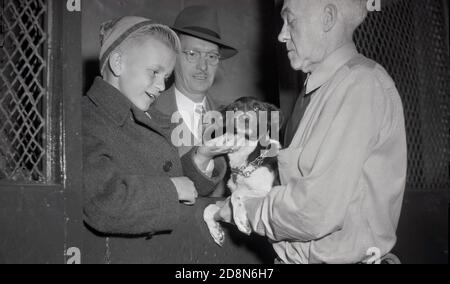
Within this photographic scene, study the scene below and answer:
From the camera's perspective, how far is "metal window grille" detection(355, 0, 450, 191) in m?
2.58

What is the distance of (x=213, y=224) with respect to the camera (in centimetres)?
203

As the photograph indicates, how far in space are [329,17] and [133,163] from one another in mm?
991

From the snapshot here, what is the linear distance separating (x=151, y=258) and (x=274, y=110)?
41.5 inches

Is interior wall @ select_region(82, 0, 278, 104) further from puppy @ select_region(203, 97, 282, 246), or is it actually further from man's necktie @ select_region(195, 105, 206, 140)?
puppy @ select_region(203, 97, 282, 246)

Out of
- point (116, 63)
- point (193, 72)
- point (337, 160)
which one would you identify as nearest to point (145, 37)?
point (116, 63)

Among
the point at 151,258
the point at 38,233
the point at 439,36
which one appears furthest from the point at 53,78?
the point at 439,36

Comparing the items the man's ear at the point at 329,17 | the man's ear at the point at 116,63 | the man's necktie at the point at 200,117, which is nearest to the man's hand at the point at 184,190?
the man's ear at the point at 116,63

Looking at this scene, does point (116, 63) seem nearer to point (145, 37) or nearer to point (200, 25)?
point (145, 37)

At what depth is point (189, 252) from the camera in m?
1.99

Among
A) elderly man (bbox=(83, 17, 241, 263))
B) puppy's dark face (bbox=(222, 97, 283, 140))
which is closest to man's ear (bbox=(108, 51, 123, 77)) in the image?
elderly man (bbox=(83, 17, 241, 263))

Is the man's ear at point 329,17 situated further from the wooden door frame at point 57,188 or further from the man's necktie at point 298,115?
the wooden door frame at point 57,188

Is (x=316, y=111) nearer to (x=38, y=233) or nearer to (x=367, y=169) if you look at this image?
(x=367, y=169)

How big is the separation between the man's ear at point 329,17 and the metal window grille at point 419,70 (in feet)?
2.58

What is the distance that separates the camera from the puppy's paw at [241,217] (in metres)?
1.76
